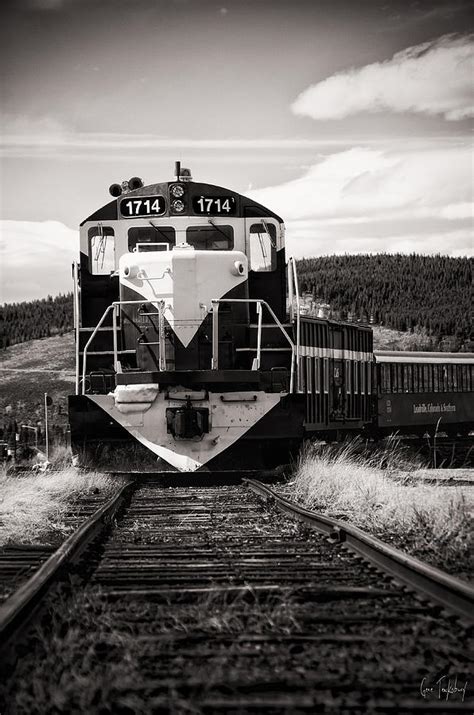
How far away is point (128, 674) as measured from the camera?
3.36 meters

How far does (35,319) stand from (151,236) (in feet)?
229

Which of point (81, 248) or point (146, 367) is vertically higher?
point (81, 248)

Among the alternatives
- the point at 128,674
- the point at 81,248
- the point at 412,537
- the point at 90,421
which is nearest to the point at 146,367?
the point at 90,421

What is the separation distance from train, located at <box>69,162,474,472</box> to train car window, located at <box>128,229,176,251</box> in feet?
0.05

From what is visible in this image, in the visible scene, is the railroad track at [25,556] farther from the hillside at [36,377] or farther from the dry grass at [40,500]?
the hillside at [36,377]

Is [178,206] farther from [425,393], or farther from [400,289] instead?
[400,289]

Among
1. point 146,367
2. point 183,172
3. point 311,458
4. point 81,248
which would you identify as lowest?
point 311,458

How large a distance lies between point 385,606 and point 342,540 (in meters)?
2.09

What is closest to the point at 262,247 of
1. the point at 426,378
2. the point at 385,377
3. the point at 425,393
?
the point at 385,377

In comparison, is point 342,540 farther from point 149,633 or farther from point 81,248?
point 81,248

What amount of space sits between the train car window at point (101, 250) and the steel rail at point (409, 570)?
6.93 meters
